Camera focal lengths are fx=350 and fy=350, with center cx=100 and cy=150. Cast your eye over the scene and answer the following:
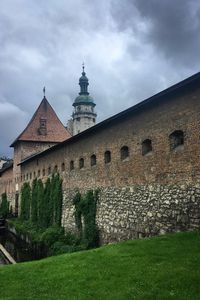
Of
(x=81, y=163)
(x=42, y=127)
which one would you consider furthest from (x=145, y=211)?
(x=42, y=127)

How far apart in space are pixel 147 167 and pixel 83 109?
43857mm

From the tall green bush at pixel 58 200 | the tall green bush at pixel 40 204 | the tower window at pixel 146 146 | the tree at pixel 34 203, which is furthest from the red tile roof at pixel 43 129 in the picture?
the tower window at pixel 146 146

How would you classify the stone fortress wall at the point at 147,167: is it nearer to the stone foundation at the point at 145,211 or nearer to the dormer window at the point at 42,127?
the stone foundation at the point at 145,211

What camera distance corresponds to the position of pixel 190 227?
8781 millimetres

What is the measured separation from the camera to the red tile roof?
31.1 m

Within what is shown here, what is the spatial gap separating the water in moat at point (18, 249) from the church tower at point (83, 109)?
29104mm

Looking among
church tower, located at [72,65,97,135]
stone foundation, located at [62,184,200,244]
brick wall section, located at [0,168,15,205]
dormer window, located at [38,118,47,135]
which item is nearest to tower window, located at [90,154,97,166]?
stone foundation, located at [62,184,200,244]

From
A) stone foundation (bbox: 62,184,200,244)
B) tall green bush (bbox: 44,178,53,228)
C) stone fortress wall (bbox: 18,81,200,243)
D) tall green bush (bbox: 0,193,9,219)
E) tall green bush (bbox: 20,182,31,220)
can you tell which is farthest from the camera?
tall green bush (bbox: 0,193,9,219)

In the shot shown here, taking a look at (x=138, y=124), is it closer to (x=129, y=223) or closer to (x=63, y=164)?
(x=129, y=223)

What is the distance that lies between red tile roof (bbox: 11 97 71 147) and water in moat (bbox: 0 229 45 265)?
338 inches

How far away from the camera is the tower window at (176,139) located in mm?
9796

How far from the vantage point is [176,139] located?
990cm

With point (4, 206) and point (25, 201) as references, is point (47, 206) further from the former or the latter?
point (4, 206)

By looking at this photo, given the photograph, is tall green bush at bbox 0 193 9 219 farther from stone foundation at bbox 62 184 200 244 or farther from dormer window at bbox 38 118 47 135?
stone foundation at bbox 62 184 200 244
